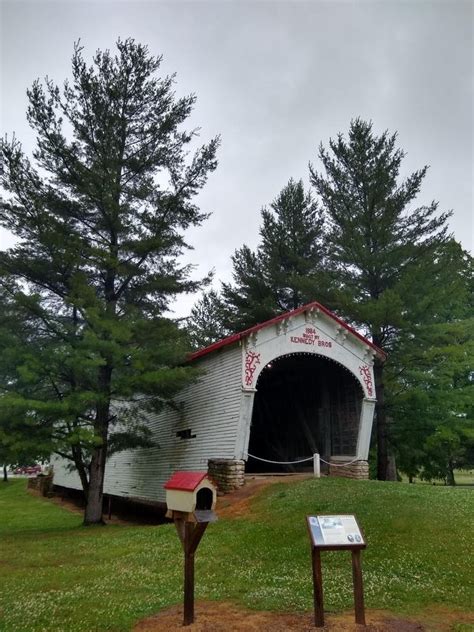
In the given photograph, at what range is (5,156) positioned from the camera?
1485 cm

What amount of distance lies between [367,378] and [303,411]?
178 inches

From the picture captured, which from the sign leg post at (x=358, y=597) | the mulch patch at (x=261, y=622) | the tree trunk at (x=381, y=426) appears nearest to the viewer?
the mulch patch at (x=261, y=622)

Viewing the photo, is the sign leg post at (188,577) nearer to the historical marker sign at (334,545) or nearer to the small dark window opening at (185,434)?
the historical marker sign at (334,545)

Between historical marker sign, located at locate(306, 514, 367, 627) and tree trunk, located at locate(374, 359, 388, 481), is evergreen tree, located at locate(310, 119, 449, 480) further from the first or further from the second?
historical marker sign, located at locate(306, 514, 367, 627)

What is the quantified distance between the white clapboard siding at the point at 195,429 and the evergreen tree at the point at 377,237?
22.0 feet

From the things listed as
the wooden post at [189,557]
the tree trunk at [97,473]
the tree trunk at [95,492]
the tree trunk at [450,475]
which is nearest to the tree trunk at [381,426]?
the tree trunk at [97,473]

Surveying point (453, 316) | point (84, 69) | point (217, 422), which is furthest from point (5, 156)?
point (453, 316)

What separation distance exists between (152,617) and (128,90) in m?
16.8

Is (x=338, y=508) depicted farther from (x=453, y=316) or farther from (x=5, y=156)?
(x=453, y=316)

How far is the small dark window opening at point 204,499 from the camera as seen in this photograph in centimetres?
608

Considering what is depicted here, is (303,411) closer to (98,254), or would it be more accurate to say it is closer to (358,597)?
(98,254)

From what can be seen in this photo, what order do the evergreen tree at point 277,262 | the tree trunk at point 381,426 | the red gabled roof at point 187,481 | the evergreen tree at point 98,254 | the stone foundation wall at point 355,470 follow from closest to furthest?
the red gabled roof at point 187,481
the evergreen tree at point 98,254
the stone foundation wall at point 355,470
the tree trunk at point 381,426
the evergreen tree at point 277,262

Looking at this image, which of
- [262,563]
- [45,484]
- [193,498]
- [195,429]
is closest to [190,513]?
[193,498]

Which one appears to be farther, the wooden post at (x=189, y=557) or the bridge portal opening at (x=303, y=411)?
the bridge portal opening at (x=303, y=411)
